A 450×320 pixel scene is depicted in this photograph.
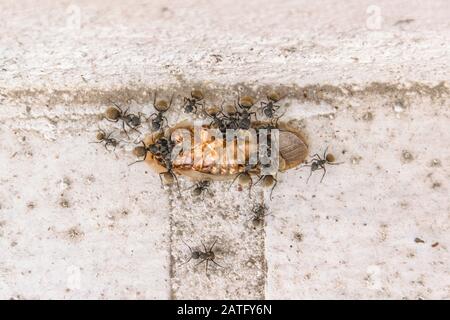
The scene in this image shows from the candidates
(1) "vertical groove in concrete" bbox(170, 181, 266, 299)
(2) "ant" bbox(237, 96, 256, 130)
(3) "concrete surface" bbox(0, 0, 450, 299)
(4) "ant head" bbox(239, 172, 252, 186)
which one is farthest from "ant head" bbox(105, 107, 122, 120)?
(4) "ant head" bbox(239, 172, 252, 186)

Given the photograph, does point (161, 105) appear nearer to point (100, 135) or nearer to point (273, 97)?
point (100, 135)

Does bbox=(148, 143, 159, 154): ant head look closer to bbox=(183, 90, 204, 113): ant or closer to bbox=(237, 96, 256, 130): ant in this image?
bbox=(183, 90, 204, 113): ant

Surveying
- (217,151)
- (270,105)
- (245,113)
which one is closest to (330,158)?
(270,105)

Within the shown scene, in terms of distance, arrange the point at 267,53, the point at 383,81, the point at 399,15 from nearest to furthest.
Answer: the point at 399,15 → the point at 267,53 → the point at 383,81

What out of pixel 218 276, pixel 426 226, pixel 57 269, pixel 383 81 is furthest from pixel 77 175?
pixel 426 226

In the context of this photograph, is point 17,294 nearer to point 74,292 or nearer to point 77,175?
point 74,292

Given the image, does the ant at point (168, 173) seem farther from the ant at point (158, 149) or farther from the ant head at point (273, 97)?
the ant head at point (273, 97)
